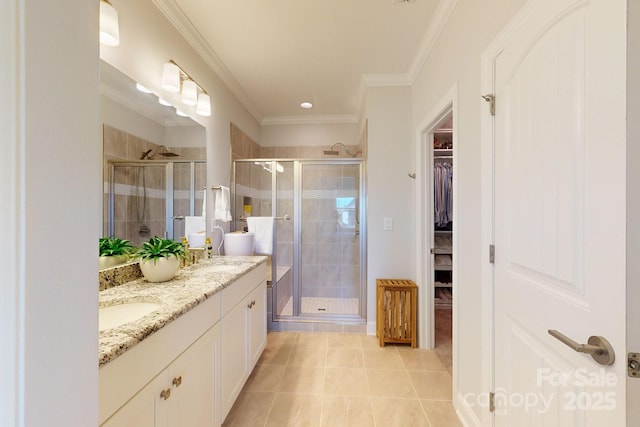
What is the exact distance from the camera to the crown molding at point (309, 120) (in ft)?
12.8

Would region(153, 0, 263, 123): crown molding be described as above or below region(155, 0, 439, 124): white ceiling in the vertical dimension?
below

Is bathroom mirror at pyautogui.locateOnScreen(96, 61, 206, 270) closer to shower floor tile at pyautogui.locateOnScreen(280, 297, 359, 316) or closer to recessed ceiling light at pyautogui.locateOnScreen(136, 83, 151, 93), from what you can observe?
recessed ceiling light at pyautogui.locateOnScreen(136, 83, 151, 93)

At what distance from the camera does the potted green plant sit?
4.68ft

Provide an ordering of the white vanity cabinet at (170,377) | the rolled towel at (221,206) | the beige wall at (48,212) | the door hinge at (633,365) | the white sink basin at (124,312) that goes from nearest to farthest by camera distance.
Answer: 1. the beige wall at (48,212)
2. the door hinge at (633,365)
3. the white vanity cabinet at (170,377)
4. the white sink basin at (124,312)
5. the rolled towel at (221,206)

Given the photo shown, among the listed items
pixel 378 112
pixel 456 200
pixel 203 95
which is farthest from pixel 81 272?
pixel 378 112

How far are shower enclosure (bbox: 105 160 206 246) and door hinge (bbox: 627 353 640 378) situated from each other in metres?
2.07

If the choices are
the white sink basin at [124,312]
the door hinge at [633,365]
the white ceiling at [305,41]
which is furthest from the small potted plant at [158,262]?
the door hinge at [633,365]

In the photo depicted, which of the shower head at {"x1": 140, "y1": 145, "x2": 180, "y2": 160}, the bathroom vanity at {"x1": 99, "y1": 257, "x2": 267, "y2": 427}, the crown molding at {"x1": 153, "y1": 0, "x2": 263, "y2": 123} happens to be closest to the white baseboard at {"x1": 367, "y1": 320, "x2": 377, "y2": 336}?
the bathroom vanity at {"x1": 99, "y1": 257, "x2": 267, "y2": 427}

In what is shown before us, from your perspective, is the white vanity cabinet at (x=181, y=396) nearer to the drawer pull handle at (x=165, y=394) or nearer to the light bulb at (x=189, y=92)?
the drawer pull handle at (x=165, y=394)

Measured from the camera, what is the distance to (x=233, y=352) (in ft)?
5.38

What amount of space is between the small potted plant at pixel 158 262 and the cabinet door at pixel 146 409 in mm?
646

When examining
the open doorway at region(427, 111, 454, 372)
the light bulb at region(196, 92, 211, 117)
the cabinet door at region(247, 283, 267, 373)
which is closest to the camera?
the cabinet door at region(247, 283, 267, 373)

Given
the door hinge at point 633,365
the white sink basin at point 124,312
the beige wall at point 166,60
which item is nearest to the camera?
the door hinge at point 633,365

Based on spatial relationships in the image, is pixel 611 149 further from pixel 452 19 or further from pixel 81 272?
pixel 452 19
